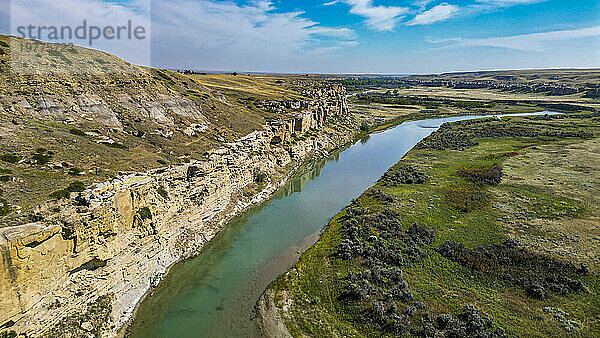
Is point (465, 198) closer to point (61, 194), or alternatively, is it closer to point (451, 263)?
point (451, 263)

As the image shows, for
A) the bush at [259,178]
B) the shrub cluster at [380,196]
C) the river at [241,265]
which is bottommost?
the river at [241,265]

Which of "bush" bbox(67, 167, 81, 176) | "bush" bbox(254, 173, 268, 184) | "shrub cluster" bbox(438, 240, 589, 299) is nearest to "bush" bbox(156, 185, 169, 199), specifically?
"bush" bbox(67, 167, 81, 176)

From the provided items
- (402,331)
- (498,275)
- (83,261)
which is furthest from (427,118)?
(83,261)

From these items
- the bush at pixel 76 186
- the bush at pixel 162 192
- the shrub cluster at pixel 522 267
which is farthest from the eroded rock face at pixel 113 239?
the shrub cluster at pixel 522 267

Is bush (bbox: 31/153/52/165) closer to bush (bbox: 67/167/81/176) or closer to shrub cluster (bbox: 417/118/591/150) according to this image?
bush (bbox: 67/167/81/176)

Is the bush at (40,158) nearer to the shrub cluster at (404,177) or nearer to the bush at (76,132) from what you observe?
the bush at (76,132)

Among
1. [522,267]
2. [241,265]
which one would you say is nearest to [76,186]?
[241,265]
